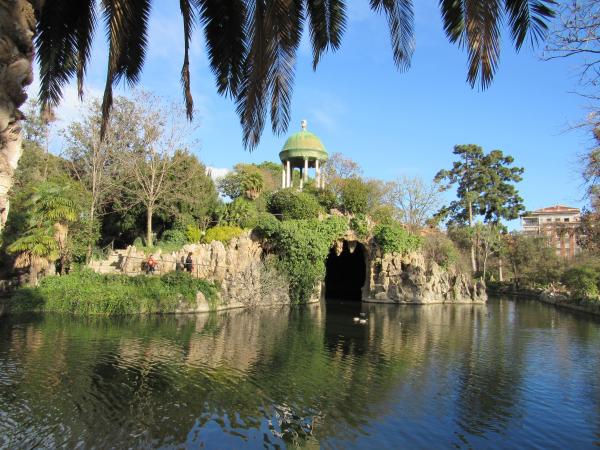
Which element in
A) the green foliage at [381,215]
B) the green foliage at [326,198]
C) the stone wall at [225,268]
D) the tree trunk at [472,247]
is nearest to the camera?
the stone wall at [225,268]

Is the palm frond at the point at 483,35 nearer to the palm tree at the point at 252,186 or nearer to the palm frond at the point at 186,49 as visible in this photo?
the palm frond at the point at 186,49

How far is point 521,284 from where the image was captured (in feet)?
165

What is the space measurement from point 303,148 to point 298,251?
14142 mm

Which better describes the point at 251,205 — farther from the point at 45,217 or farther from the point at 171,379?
the point at 171,379

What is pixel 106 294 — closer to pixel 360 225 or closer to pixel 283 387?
pixel 283 387

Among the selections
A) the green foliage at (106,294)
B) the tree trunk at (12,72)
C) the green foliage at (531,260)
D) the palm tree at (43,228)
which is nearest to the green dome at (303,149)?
the green foliage at (106,294)

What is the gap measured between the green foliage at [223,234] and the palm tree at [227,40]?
21474 millimetres

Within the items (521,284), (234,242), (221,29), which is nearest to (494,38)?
(221,29)

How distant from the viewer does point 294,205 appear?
3247 cm

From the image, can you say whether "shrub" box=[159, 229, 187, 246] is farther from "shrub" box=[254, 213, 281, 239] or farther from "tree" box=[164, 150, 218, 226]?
"shrub" box=[254, 213, 281, 239]

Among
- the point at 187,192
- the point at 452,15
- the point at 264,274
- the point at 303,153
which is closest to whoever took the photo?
the point at 452,15

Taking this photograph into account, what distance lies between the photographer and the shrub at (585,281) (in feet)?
110

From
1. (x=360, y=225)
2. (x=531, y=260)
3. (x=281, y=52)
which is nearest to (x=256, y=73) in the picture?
(x=281, y=52)

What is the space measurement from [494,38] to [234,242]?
935 inches
